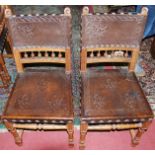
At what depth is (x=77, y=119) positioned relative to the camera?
235 centimetres

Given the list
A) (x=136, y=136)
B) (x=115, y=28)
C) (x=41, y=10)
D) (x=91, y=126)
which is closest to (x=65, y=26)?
(x=115, y=28)

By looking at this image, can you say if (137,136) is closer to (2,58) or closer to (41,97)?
(41,97)

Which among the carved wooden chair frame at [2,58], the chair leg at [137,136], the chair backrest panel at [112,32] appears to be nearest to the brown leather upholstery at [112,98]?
the chair backrest panel at [112,32]

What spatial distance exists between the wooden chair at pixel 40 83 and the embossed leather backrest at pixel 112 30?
0.16 m

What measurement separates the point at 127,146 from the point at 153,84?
93cm

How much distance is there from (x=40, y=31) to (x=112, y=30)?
59cm

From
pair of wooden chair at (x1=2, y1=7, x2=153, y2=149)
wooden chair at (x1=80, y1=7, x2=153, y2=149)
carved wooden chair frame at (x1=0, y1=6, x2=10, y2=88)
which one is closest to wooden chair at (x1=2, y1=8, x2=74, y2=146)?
pair of wooden chair at (x1=2, y1=7, x2=153, y2=149)

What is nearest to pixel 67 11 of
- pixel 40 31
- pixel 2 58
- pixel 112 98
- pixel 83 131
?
pixel 40 31

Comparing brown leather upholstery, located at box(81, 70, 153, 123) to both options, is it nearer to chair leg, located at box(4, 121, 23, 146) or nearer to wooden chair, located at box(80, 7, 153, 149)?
wooden chair, located at box(80, 7, 153, 149)

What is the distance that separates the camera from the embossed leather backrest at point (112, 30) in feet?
5.78

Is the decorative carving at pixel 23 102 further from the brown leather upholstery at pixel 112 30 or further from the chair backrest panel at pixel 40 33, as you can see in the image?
the brown leather upholstery at pixel 112 30

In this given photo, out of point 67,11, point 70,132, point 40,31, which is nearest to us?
point 67,11

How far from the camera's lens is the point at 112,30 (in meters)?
1.84

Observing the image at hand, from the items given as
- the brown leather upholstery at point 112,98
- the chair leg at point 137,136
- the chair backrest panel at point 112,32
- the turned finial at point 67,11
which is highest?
the turned finial at point 67,11
